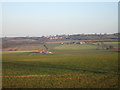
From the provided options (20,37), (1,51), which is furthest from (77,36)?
(1,51)

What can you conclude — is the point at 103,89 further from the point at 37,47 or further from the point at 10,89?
the point at 37,47

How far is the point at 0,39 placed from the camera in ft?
174

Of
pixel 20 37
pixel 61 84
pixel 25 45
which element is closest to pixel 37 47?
pixel 25 45

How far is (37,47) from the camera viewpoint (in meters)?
73.6

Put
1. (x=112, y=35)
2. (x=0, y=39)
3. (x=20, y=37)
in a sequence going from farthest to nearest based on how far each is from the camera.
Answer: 1. (x=112, y=35)
2. (x=20, y=37)
3. (x=0, y=39)

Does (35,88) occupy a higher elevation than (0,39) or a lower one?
lower

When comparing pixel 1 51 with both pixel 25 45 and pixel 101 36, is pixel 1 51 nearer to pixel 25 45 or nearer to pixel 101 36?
pixel 25 45

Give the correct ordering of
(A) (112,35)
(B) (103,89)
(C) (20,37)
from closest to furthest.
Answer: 1. (B) (103,89)
2. (C) (20,37)
3. (A) (112,35)

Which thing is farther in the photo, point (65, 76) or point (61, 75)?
point (61, 75)

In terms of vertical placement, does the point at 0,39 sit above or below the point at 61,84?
above

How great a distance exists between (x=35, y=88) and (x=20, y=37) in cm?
7472

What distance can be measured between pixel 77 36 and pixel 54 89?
103649mm

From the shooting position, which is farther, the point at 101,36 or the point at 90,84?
the point at 101,36

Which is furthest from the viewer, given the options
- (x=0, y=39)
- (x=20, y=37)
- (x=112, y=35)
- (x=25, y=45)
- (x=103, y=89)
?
(x=112, y=35)
